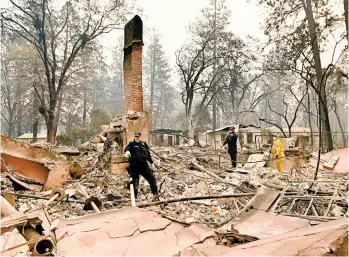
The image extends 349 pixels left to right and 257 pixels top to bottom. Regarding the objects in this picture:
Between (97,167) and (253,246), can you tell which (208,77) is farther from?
(253,246)

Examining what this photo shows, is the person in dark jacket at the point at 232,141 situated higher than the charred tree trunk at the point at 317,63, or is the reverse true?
the charred tree trunk at the point at 317,63

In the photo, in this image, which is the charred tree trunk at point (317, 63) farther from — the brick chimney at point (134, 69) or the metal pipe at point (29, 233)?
the metal pipe at point (29, 233)

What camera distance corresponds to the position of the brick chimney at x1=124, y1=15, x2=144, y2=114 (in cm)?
1087

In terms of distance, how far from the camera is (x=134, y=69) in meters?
11.0

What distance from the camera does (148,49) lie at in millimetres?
→ 50719

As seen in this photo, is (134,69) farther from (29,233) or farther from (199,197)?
(29,233)

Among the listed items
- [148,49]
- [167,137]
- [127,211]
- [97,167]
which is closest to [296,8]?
[97,167]

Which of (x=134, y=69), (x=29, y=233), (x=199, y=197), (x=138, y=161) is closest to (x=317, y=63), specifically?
(x=134, y=69)

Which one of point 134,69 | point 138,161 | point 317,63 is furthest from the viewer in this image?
point 317,63

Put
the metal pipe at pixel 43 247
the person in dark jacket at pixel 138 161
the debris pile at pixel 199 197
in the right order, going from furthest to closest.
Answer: the person in dark jacket at pixel 138 161 < the debris pile at pixel 199 197 < the metal pipe at pixel 43 247

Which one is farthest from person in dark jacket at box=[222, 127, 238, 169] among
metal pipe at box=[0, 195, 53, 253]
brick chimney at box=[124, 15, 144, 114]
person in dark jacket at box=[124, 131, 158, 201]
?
metal pipe at box=[0, 195, 53, 253]

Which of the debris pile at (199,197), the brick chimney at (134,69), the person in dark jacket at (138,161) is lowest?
the debris pile at (199,197)

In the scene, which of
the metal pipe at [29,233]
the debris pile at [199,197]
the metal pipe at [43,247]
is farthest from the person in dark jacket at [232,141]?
the metal pipe at [43,247]

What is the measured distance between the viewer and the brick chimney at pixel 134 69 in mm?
10867
